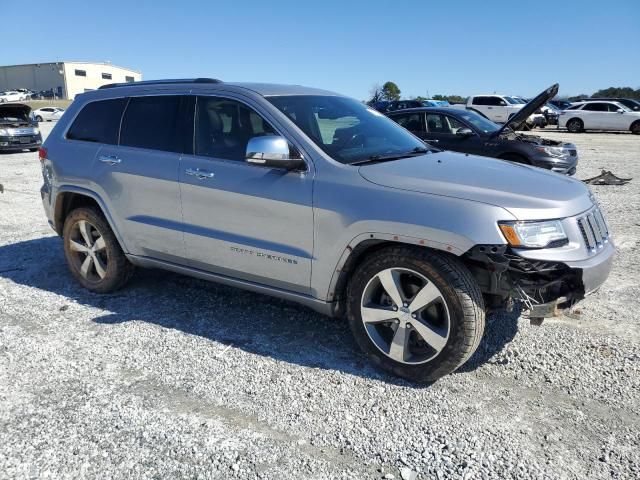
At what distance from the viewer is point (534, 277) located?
3.24m

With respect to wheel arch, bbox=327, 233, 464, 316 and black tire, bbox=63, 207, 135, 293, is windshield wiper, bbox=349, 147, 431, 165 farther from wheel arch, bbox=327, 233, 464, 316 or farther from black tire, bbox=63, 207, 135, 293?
black tire, bbox=63, 207, 135, 293

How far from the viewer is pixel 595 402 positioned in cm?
322

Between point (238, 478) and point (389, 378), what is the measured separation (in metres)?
1.25

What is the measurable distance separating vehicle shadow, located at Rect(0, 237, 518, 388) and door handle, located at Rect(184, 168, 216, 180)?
117cm

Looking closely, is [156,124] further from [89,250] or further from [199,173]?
[89,250]

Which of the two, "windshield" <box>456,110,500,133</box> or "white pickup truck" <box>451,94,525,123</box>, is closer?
"windshield" <box>456,110,500,133</box>

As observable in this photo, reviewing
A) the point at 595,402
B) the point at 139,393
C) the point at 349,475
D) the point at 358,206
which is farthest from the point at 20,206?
the point at 595,402

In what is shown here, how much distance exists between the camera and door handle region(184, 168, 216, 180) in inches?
157

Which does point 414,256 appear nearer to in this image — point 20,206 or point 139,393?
point 139,393

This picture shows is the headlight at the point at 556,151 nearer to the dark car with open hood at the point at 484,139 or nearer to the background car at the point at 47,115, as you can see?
the dark car with open hood at the point at 484,139

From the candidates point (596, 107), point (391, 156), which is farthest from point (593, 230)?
point (596, 107)

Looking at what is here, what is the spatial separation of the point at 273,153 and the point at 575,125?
2885 centimetres

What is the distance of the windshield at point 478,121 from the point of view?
10.6m

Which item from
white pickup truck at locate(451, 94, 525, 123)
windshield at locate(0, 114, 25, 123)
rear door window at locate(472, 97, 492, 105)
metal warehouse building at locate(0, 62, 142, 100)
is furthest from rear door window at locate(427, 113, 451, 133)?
metal warehouse building at locate(0, 62, 142, 100)
